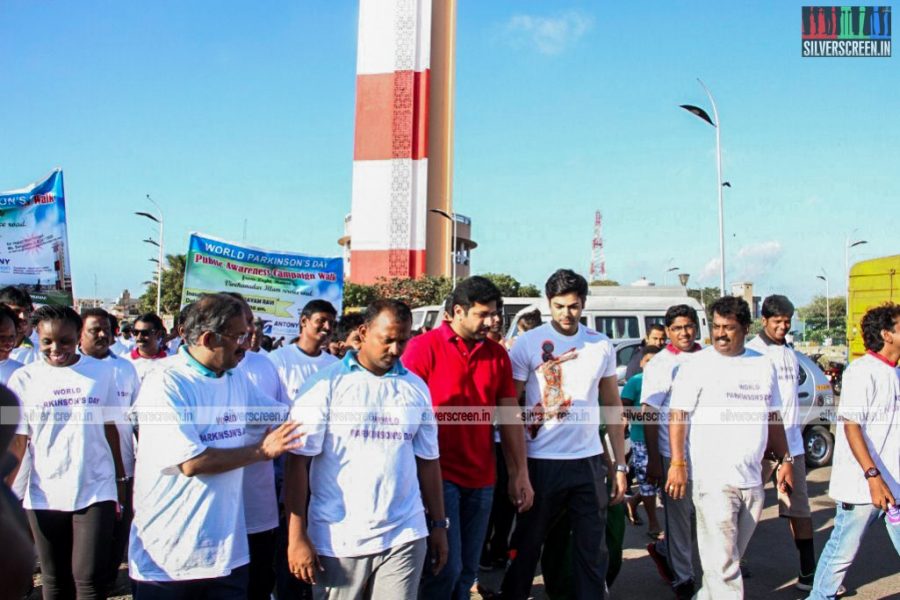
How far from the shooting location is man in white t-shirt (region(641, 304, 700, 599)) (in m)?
4.60

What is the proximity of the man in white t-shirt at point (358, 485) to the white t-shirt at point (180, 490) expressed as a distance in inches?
10.5

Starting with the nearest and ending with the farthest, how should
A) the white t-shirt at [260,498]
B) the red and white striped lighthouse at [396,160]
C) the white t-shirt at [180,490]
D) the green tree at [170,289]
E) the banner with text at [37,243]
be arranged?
the white t-shirt at [180,490] < the white t-shirt at [260,498] < the banner with text at [37,243] < the green tree at [170,289] < the red and white striped lighthouse at [396,160]

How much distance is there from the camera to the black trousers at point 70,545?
3471mm

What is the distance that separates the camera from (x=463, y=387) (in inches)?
149

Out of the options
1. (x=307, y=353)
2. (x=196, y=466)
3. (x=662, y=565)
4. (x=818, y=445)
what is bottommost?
(x=662, y=565)

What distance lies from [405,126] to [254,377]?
43593 millimetres

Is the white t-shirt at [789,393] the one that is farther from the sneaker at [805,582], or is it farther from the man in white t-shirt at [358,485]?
the man in white t-shirt at [358,485]

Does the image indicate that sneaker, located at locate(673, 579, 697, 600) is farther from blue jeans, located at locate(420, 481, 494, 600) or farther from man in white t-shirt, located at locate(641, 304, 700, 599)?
blue jeans, located at locate(420, 481, 494, 600)

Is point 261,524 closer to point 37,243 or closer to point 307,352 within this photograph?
point 307,352

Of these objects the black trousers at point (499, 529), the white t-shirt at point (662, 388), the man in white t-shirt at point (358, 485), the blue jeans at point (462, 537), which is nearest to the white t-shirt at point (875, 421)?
the white t-shirt at point (662, 388)

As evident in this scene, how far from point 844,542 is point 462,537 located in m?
2.21

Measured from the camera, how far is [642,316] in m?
11.6

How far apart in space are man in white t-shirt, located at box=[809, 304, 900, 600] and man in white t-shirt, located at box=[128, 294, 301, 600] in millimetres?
3218

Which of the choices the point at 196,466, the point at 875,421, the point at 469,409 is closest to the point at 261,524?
the point at 196,466
